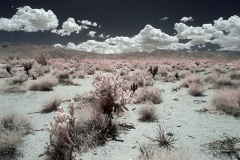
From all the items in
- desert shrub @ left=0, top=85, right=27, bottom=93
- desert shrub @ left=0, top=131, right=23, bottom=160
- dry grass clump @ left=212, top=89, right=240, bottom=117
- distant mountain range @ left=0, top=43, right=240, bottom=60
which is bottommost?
distant mountain range @ left=0, top=43, right=240, bottom=60

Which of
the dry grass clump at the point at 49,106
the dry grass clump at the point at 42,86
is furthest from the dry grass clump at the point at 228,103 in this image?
the dry grass clump at the point at 42,86

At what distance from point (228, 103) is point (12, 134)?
6764 mm

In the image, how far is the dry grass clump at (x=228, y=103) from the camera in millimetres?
8095

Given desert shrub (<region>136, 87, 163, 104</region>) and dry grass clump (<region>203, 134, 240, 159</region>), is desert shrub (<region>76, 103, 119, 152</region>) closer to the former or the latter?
dry grass clump (<region>203, 134, 240, 159</region>)

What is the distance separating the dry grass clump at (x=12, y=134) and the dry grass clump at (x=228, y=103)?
20.6 feet

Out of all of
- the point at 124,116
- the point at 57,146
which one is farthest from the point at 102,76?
the point at 57,146

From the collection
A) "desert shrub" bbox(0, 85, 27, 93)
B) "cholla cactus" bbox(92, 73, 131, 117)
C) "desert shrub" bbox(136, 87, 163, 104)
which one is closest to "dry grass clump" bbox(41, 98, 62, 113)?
"cholla cactus" bbox(92, 73, 131, 117)

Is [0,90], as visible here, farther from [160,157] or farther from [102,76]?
[160,157]

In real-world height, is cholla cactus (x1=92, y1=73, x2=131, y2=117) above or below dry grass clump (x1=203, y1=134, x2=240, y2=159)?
above

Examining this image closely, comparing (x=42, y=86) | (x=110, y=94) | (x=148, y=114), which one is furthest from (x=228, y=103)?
(x=42, y=86)

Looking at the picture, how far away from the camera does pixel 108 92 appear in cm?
704

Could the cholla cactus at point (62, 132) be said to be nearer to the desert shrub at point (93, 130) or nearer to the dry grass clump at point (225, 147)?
the desert shrub at point (93, 130)

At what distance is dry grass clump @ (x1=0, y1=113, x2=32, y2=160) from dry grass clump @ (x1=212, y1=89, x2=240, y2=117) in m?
6.27

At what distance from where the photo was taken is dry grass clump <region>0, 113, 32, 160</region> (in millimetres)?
5389
